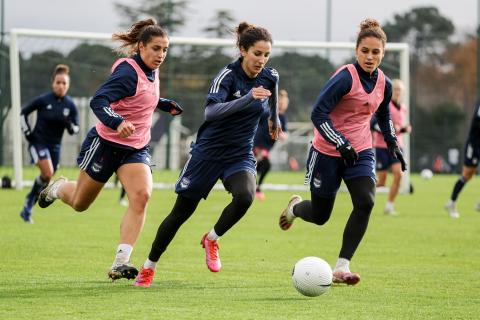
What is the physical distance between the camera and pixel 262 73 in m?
→ 8.16

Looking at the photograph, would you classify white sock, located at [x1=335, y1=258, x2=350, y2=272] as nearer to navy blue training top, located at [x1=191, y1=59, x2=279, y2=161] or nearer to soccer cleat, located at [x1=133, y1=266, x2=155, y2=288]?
navy blue training top, located at [x1=191, y1=59, x2=279, y2=161]

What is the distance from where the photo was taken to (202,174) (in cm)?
805

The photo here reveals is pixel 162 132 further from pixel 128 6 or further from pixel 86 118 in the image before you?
pixel 128 6

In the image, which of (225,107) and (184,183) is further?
(184,183)

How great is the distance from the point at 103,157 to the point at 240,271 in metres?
1.63

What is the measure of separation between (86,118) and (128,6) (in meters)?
14.5

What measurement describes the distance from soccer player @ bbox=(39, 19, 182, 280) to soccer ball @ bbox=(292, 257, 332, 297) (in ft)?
4.27

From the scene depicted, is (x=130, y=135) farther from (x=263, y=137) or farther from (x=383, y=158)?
(x=263, y=137)

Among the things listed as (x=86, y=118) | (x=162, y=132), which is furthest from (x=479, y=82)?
(x=86, y=118)

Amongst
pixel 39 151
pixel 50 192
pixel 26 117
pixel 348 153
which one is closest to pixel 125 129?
pixel 348 153

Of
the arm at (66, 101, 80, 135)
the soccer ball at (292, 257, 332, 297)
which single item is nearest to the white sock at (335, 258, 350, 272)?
the soccer ball at (292, 257, 332, 297)

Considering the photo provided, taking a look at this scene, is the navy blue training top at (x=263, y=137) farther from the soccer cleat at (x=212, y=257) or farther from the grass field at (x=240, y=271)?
the soccer cleat at (x=212, y=257)

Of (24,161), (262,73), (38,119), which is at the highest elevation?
(262,73)

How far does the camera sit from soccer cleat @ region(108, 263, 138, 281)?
7645 millimetres
